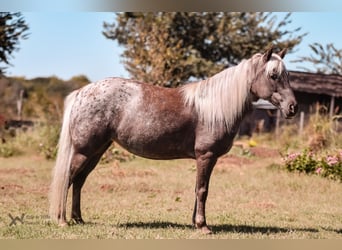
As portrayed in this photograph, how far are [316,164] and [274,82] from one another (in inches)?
192

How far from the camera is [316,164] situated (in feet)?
30.2

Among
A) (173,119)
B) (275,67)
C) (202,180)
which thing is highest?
(275,67)

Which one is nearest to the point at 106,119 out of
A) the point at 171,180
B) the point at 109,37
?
the point at 171,180

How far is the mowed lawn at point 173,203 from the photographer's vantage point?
16.1ft

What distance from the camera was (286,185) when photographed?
8406mm

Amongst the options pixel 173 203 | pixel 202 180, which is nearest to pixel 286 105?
pixel 202 180

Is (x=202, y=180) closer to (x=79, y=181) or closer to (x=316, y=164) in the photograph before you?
(x=79, y=181)

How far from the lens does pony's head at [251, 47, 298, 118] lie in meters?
4.83

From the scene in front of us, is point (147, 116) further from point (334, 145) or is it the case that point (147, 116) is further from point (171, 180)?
point (334, 145)

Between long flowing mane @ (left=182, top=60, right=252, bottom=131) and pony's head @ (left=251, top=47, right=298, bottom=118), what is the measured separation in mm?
108

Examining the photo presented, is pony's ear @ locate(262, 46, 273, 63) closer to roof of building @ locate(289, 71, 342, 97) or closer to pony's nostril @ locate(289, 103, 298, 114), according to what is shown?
pony's nostril @ locate(289, 103, 298, 114)

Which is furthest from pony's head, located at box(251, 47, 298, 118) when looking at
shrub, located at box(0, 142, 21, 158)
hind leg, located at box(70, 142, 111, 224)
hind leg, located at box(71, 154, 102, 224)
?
shrub, located at box(0, 142, 21, 158)

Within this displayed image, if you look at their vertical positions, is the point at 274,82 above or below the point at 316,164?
above

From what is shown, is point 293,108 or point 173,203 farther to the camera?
point 173,203
